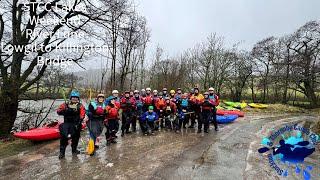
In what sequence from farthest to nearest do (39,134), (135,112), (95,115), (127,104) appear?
(135,112), (127,104), (39,134), (95,115)

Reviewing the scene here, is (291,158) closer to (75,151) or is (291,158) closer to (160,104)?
(75,151)

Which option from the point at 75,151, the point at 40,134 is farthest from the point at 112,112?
the point at 40,134

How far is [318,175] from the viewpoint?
6.41m

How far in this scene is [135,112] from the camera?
1105cm

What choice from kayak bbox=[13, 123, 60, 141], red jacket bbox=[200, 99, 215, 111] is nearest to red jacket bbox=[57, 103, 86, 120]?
kayak bbox=[13, 123, 60, 141]

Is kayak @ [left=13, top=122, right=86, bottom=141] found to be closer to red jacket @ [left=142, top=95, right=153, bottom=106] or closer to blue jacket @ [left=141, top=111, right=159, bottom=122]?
blue jacket @ [left=141, top=111, right=159, bottom=122]

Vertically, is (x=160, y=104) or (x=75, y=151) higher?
(x=160, y=104)

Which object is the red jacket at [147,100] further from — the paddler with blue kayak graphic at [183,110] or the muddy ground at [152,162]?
the muddy ground at [152,162]

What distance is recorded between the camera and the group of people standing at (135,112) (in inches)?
299

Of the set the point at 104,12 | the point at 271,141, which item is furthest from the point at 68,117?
the point at 271,141

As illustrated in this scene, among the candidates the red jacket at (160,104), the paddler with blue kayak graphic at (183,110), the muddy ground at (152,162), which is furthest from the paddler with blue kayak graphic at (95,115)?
the paddler with blue kayak graphic at (183,110)

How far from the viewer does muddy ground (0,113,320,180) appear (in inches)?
239

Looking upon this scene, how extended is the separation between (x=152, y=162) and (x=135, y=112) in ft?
14.0

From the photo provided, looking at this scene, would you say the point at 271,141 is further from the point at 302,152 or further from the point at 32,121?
the point at 32,121
